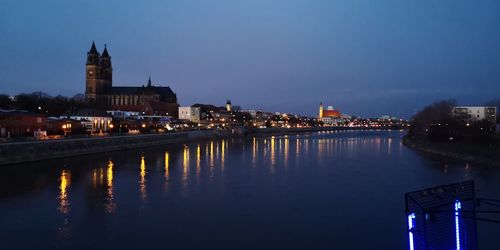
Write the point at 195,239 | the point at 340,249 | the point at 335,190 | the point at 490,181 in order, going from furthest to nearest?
the point at 490,181 < the point at 335,190 < the point at 195,239 < the point at 340,249

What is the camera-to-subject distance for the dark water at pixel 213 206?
1009 centimetres

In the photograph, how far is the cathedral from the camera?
8531cm

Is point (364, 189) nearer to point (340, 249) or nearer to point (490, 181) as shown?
point (490, 181)

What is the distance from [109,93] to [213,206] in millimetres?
80777

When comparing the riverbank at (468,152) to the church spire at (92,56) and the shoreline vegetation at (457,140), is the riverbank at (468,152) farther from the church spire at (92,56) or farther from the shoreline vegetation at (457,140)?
the church spire at (92,56)

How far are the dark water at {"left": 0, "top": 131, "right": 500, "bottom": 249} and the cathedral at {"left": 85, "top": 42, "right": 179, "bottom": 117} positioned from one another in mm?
62692

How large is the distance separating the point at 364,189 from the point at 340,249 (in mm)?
7838

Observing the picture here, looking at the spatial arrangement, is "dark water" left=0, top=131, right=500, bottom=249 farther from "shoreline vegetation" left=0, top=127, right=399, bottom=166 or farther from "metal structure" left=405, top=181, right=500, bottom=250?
"metal structure" left=405, top=181, right=500, bottom=250

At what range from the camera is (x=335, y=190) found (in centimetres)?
1670

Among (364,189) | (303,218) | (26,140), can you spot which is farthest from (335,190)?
(26,140)

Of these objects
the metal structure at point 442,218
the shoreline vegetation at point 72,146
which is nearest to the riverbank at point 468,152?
the metal structure at point 442,218

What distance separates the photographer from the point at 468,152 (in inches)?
1183

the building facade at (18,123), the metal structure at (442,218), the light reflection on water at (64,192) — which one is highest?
the building facade at (18,123)

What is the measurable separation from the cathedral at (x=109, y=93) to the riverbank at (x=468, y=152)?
2214 inches
